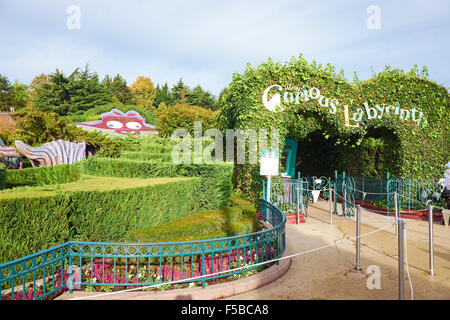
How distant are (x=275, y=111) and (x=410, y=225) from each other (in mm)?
5829

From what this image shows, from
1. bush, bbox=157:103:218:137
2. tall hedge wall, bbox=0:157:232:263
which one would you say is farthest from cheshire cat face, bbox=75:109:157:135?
tall hedge wall, bbox=0:157:232:263

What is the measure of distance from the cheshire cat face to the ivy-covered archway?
1223 inches

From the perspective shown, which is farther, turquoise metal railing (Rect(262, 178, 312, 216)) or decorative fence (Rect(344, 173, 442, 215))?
decorative fence (Rect(344, 173, 442, 215))

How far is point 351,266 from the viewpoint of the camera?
537cm

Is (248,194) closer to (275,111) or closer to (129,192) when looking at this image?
(275,111)

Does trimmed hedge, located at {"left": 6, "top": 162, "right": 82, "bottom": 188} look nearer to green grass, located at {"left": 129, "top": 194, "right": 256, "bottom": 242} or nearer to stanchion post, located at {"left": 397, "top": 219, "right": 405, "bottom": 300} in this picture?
green grass, located at {"left": 129, "top": 194, "right": 256, "bottom": 242}

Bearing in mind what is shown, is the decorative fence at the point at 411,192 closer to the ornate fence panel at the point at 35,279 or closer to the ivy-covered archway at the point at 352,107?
the ivy-covered archway at the point at 352,107

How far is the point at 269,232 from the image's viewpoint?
499 cm

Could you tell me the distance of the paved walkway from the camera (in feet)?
13.5

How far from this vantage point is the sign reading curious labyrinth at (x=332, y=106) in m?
10.3

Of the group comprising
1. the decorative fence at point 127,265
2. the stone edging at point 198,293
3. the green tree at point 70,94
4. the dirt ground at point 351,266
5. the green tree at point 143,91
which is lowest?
the dirt ground at point 351,266

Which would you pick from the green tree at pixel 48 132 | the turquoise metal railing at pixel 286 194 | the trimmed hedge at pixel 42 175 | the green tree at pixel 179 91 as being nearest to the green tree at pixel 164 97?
the green tree at pixel 179 91

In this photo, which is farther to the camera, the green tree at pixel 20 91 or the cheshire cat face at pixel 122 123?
the green tree at pixel 20 91
